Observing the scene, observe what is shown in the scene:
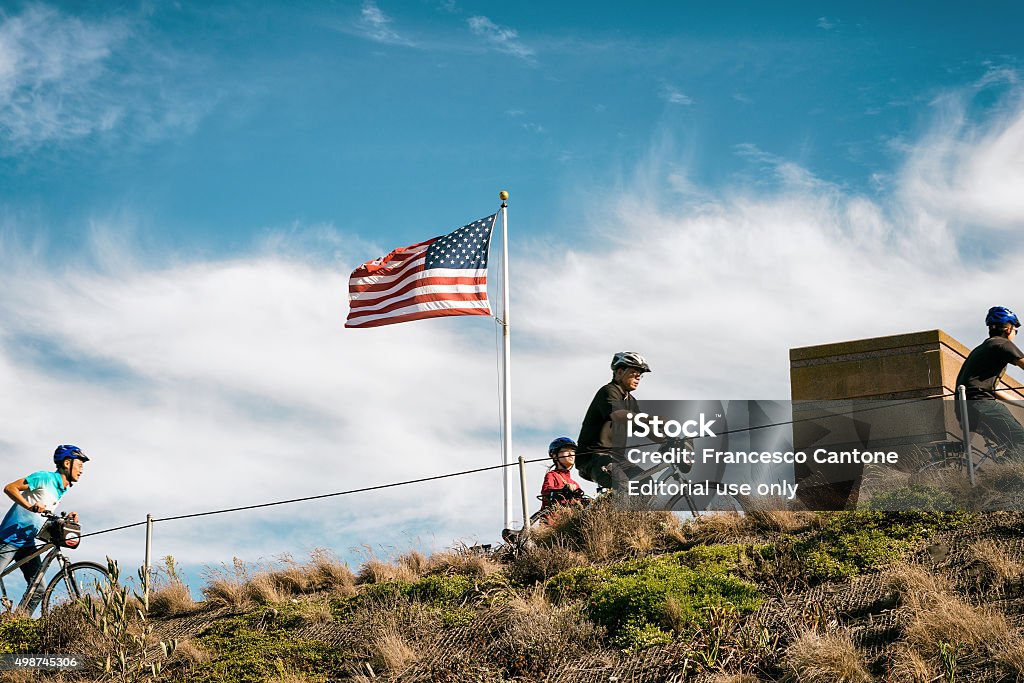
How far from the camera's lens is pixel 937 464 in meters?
12.7

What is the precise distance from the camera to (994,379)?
1281 cm

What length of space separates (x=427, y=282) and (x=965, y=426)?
721 centimetres

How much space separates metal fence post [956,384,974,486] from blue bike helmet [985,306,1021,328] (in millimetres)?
814

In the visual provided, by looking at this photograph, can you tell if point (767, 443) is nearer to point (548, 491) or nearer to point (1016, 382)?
point (548, 491)

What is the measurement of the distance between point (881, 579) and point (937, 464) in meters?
3.09

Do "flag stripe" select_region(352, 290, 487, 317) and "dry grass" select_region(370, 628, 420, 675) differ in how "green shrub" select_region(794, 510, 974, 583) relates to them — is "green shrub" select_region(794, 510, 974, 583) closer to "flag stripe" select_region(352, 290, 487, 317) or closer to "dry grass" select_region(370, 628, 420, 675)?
"dry grass" select_region(370, 628, 420, 675)

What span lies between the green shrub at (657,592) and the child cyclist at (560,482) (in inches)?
77.0

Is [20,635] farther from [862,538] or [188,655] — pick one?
[862,538]

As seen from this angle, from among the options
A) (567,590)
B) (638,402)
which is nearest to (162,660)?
(567,590)

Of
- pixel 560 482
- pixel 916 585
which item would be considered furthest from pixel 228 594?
pixel 916 585

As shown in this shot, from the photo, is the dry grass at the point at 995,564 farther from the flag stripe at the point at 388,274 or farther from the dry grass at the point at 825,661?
the flag stripe at the point at 388,274

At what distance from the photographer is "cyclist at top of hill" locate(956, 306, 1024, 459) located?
41.0ft

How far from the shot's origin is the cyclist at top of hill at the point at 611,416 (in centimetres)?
1253

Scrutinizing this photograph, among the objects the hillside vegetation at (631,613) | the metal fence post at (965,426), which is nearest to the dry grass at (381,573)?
the hillside vegetation at (631,613)
